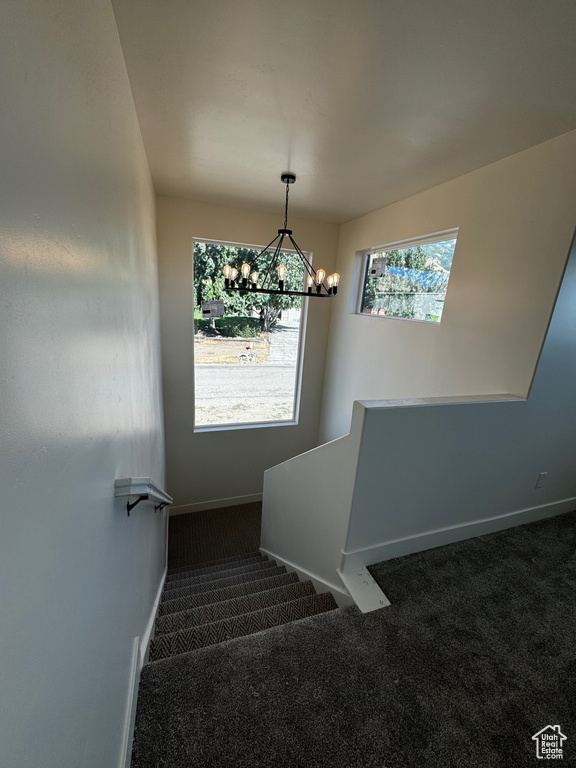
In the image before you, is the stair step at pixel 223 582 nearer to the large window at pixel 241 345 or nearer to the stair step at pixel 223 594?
the stair step at pixel 223 594

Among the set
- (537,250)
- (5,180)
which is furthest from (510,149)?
(5,180)

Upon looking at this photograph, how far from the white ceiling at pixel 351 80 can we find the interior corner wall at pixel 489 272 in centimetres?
18

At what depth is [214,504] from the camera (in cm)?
462

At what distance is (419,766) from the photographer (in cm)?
112

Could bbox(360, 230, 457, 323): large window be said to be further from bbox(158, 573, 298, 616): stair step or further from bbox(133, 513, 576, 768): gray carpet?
bbox(158, 573, 298, 616): stair step

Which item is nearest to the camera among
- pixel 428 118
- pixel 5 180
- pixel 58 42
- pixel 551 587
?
pixel 5 180

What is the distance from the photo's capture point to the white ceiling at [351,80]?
1209 millimetres

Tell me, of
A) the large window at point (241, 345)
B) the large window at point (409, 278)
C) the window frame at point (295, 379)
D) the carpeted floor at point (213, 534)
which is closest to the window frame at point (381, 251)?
the large window at point (409, 278)

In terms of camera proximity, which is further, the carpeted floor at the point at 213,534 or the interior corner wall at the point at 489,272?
the carpeted floor at the point at 213,534

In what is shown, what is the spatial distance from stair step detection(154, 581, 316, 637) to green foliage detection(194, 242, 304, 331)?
3006mm

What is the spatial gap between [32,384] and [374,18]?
1.72 m

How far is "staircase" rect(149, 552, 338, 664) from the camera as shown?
1.70 m

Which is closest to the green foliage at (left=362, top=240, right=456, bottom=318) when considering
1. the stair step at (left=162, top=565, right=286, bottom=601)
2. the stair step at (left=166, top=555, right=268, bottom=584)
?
the stair step at (left=162, top=565, right=286, bottom=601)

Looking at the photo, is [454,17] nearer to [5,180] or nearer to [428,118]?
[428,118]
